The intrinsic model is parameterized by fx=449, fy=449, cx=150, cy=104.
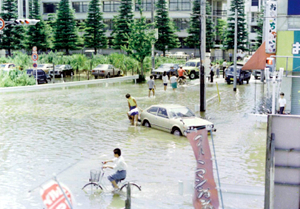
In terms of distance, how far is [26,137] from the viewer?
17.5 m

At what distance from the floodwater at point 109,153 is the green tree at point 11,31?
41.0 m

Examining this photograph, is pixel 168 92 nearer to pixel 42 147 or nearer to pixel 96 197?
pixel 42 147

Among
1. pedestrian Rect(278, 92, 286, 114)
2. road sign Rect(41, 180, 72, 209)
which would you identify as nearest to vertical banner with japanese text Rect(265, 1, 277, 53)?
pedestrian Rect(278, 92, 286, 114)

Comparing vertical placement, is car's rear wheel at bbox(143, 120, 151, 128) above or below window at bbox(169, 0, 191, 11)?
below

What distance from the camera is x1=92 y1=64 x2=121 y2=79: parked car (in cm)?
4584

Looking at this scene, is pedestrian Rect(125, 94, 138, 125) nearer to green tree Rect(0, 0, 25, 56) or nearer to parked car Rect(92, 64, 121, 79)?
parked car Rect(92, 64, 121, 79)

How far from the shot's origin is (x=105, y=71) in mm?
46062

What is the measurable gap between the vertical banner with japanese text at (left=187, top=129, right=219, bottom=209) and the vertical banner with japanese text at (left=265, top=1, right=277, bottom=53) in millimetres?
14216

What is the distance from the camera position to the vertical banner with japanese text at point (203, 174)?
A: 842 centimetres

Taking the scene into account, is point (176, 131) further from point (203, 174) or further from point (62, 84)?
point (62, 84)

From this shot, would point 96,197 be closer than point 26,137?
Yes

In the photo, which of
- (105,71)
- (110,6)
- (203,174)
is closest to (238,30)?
(105,71)

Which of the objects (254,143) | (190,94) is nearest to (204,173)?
(254,143)

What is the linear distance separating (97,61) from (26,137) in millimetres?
33847
